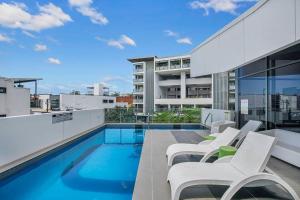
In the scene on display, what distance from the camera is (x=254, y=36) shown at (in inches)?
273

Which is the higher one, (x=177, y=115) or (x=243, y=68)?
(x=243, y=68)

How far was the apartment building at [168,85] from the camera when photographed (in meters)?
44.5

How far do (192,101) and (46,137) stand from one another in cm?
3704

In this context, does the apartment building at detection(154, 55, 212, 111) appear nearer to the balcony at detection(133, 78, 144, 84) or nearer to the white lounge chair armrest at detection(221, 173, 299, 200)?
the balcony at detection(133, 78, 144, 84)

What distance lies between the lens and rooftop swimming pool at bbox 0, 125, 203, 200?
17.8 ft

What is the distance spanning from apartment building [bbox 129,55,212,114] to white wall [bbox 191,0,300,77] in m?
33.6

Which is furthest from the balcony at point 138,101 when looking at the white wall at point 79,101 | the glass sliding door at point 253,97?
the glass sliding door at point 253,97

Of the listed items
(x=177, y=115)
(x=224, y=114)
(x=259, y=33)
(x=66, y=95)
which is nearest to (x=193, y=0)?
(x=177, y=115)

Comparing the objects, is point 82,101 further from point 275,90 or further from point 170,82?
point 275,90

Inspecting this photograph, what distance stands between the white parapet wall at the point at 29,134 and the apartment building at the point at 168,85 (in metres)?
34.8

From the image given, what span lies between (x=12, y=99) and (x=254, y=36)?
2260 cm

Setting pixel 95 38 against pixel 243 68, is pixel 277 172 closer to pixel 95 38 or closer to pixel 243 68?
pixel 243 68

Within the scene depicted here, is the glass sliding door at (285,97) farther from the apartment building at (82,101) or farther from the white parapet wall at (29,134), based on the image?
the apartment building at (82,101)

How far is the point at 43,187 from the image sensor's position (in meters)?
5.93
